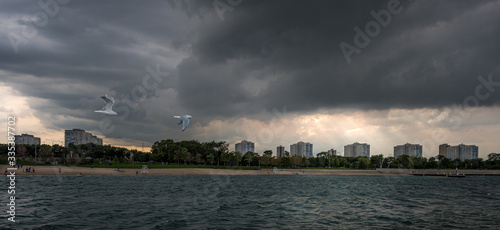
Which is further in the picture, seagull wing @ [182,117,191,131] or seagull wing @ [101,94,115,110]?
seagull wing @ [182,117,191,131]

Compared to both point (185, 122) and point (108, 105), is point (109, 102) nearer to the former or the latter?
point (108, 105)

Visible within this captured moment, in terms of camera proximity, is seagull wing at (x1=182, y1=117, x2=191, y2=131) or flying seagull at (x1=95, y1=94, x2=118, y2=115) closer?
flying seagull at (x1=95, y1=94, x2=118, y2=115)

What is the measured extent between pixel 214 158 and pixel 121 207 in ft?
526

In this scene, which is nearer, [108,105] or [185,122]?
[108,105]

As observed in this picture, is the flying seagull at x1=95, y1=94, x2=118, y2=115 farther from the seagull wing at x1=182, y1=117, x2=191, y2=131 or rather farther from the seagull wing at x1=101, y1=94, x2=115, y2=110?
the seagull wing at x1=182, y1=117, x2=191, y2=131

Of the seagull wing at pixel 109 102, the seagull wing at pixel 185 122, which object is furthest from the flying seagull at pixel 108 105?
the seagull wing at pixel 185 122

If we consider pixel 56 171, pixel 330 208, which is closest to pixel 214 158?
pixel 56 171

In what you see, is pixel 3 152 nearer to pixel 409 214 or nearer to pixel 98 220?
pixel 98 220

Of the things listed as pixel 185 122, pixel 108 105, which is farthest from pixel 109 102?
pixel 185 122

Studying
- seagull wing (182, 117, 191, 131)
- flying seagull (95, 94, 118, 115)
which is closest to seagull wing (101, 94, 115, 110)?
flying seagull (95, 94, 118, 115)

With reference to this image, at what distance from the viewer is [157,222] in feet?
92.3

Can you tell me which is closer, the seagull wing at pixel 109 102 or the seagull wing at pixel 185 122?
the seagull wing at pixel 109 102

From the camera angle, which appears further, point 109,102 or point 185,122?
point 185,122

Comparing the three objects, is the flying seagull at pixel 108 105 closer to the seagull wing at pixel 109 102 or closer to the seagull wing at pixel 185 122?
the seagull wing at pixel 109 102
